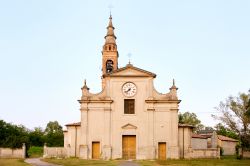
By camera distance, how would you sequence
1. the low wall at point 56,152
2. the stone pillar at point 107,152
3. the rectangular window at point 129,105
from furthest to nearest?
the low wall at point 56,152 < the rectangular window at point 129,105 < the stone pillar at point 107,152

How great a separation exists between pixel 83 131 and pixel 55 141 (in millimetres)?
45189

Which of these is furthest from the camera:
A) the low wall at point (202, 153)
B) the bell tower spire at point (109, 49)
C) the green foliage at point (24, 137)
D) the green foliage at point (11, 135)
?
the bell tower spire at point (109, 49)

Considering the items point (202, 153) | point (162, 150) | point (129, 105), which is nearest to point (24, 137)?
point (129, 105)

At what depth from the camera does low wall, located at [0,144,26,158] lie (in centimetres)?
4134

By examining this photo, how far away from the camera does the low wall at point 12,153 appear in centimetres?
4134

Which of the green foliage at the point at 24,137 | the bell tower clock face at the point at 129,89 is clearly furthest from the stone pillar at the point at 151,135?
the green foliage at the point at 24,137

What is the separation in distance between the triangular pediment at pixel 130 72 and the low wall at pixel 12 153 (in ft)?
44.9

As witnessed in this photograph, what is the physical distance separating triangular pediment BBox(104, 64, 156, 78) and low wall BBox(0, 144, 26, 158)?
13.7m

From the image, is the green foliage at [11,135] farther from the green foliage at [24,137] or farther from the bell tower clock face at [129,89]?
the bell tower clock face at [129,89]

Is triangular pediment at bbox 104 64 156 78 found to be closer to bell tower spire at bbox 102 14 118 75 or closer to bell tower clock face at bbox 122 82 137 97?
bell tower clock face at bbox 122 82 137 97

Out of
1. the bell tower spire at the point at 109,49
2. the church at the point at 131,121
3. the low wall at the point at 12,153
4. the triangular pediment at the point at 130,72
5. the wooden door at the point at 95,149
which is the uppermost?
the bell tower spire at the point at 109,49

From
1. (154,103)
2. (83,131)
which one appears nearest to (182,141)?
(154,103)

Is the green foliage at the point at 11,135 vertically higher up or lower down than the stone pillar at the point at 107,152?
higher up

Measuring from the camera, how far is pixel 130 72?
38438 mm
